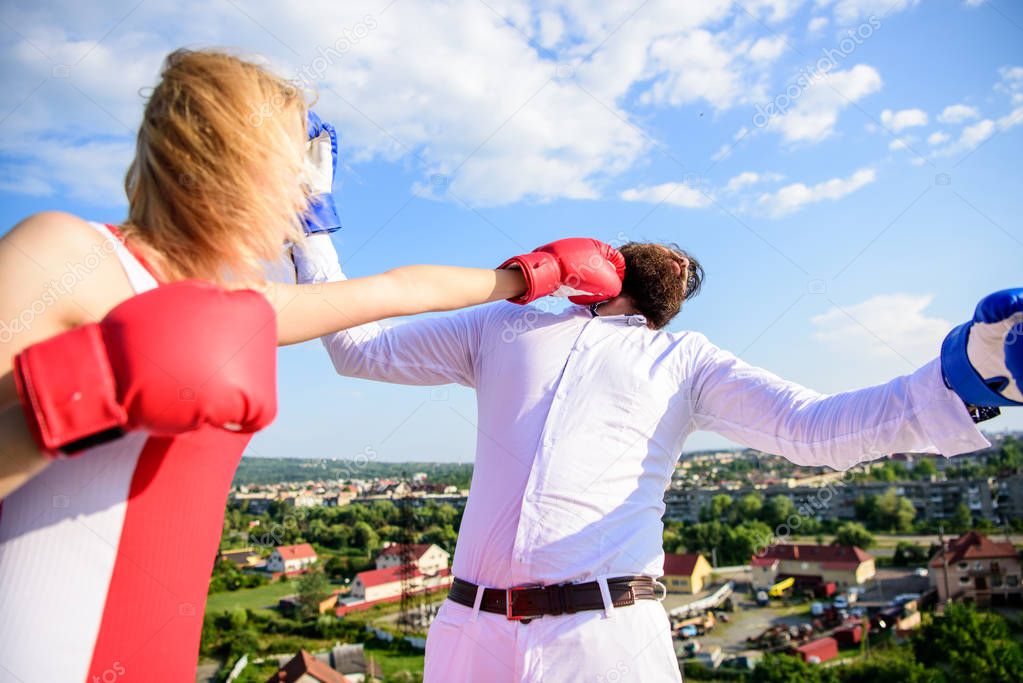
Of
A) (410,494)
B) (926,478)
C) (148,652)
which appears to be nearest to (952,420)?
(148,652)

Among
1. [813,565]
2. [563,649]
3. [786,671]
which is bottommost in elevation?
[786,671]

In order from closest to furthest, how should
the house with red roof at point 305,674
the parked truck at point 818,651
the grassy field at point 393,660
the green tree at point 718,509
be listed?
the house with red roof at point 305,674 < the grassy field at point 393,660 < the parked truck at point 818,651 < the green tree at point 718,509

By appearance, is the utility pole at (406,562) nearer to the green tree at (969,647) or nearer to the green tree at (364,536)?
the green tree at (364,536)

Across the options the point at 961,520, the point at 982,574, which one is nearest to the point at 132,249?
the point at 982,574

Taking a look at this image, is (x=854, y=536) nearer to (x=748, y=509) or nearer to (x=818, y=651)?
(x=748, y=509)

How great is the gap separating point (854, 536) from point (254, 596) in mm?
46497

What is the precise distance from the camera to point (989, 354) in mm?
1639

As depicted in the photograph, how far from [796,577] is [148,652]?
58.3m

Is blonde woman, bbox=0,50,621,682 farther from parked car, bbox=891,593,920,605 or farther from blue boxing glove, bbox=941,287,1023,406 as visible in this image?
parked car, bbox=891,593,920,605

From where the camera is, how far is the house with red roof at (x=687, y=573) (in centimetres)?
4966

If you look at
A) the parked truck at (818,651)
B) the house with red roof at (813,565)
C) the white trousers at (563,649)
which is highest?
the white trousers at (563,649)

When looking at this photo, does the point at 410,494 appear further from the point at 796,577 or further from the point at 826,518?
the point at 826,518

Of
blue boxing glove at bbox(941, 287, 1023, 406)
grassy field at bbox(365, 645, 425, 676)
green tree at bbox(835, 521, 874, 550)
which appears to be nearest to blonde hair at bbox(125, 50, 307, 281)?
blue boxing glove at bbox(941, 287, 1023, 406)

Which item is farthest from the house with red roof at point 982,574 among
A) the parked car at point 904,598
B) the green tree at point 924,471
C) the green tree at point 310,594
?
the green tree at point 310,594
